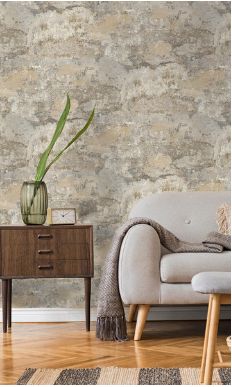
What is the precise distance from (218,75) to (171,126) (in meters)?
0.46

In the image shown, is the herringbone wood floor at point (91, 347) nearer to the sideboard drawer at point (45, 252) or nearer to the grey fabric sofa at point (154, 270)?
the grey fabric sofa at point (154, 270)

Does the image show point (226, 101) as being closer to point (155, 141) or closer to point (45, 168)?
point (155, 141)

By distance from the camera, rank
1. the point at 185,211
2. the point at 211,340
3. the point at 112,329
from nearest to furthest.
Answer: the point at 211,340 → the point at 112,329 → the point at 185,211

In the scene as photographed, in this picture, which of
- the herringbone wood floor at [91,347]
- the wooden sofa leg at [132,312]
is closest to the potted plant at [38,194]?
the herringbone wood floor at [91,347]

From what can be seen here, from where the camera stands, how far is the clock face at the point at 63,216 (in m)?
4.59

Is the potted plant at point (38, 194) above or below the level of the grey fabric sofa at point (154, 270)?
above

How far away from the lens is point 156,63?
497 centimetres

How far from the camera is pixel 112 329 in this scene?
399 centimetres

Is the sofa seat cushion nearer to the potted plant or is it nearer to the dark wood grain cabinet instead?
the dark wood grain cabinet

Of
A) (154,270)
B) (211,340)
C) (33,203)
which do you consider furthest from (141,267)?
(211,340)

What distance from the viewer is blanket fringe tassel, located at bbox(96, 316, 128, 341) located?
3967 mm

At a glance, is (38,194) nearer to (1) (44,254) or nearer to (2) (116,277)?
(1) (44,254)

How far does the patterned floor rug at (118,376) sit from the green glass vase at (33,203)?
1521mm

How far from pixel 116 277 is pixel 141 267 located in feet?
0.68
